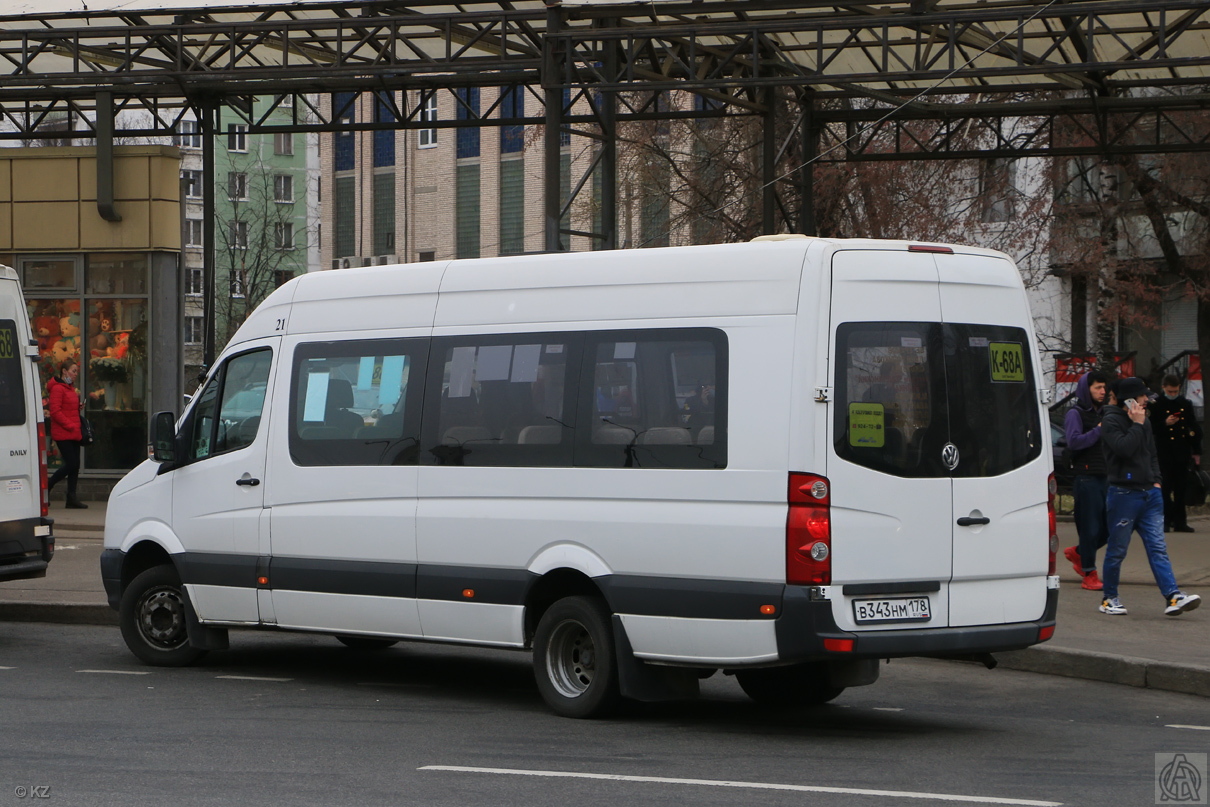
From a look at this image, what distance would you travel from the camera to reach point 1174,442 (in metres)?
20.6

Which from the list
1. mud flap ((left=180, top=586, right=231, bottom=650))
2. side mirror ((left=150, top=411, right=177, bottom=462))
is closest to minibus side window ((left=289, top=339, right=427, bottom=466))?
side mirror ((left=150, top=411, right=177, bottom=462))

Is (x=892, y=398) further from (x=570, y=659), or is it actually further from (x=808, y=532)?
(x=570, y=659)

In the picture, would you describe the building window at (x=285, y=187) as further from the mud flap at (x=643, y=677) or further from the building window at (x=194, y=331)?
the mud flap at (x=643, y=677)

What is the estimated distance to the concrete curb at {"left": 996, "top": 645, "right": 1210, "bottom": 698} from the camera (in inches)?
400

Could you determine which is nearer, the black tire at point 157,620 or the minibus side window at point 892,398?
the minibus side window at point 892,398

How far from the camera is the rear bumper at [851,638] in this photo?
312 inches

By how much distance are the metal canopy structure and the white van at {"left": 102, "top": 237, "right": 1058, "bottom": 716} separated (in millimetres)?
9097

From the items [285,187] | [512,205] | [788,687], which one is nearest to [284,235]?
[285,187]

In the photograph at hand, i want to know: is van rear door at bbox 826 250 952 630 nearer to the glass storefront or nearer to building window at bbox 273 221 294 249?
the glass storefront

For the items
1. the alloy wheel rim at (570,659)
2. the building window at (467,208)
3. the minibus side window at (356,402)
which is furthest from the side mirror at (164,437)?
the building window at (467,208)

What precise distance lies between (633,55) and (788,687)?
38.1 feet

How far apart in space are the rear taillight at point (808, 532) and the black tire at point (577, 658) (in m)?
1.18

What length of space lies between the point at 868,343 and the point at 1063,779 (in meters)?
2.15

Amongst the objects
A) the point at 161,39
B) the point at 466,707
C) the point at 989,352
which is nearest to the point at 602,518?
the point at 466,707
